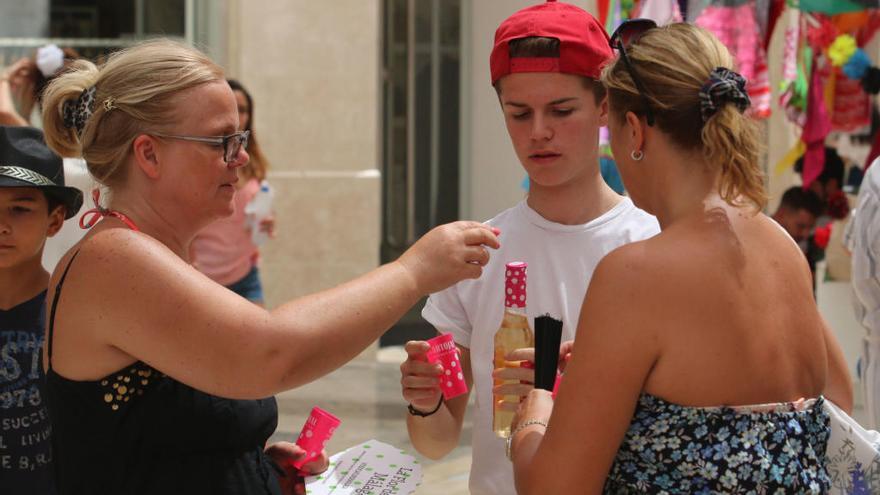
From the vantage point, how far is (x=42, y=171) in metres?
3.56

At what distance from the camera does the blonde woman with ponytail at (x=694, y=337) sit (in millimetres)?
2121

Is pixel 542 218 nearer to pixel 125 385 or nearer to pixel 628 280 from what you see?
pixel 628 280

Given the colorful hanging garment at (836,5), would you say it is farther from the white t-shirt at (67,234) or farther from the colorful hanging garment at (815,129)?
the white t-shirt at (67,234)

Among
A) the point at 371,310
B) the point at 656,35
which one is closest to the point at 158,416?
the point at 371,310

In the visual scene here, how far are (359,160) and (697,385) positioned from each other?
7529 millimetres

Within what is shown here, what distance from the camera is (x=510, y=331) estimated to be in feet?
8.95

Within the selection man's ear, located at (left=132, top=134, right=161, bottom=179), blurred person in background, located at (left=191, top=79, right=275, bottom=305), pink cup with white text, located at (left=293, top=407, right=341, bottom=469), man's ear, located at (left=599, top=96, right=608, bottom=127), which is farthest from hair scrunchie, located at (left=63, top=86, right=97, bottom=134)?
blurred person in background, located at (left=191, top=79, right=275, bottom=305)

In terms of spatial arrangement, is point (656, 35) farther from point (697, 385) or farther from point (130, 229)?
point (130, 229)

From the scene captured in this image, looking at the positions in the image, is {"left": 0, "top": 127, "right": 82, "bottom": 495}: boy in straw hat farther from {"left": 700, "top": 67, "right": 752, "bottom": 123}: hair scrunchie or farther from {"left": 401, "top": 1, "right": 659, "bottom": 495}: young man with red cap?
{"left": 700, "top": 67, "right": 752, "bottom": 123}: hair scrunchie

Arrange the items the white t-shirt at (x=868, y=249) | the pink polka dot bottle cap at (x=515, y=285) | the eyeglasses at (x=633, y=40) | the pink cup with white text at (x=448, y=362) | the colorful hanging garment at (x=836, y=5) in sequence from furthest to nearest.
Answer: the colorful hanging garment at (x=836, y=5), the white t-shirt at (x=868, y=249), the pink cup with white text at (x=448, y=362), the pink polka dot bottle cap at (x=515, y=285), the eyeglasses at (x=633, y=40)

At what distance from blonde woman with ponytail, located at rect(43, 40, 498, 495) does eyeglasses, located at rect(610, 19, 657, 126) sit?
452mm

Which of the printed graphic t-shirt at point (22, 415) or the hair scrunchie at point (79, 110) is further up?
the hair scrunchie at point (79, 110)

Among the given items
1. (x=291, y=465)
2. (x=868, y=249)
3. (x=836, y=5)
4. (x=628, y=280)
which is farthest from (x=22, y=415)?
(x=836, y=5)

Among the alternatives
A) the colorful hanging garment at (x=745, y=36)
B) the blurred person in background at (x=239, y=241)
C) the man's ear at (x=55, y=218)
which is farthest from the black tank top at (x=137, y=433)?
the colorful hanging garment at (x=745, y=36)
